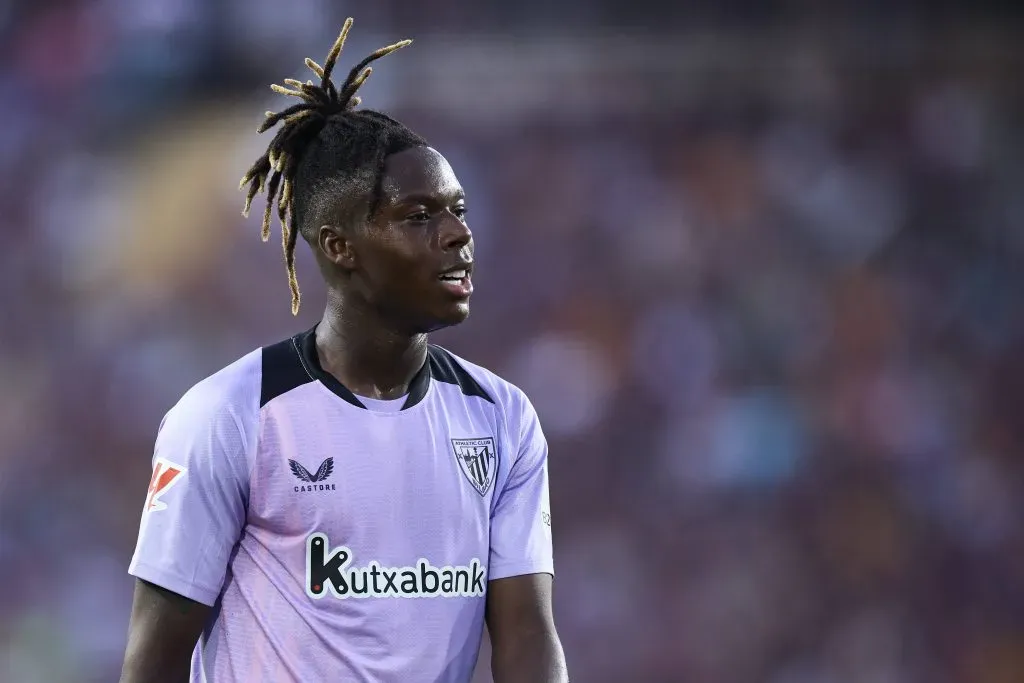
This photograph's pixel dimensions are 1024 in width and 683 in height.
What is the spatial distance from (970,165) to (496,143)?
3063 mm

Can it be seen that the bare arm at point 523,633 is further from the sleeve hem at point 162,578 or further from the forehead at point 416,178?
the forehead at point 416,178

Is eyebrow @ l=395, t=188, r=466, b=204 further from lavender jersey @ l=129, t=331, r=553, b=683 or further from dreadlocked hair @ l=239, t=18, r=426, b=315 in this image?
lavender jersey @ l=129, t=331, r=553, b=683

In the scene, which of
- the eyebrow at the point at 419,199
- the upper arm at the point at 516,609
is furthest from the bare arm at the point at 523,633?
the eyebrow at the point at 419,199

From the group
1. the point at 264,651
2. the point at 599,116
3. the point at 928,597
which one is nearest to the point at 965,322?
the point at 928,597

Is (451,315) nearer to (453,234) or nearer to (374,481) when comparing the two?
(453,234)

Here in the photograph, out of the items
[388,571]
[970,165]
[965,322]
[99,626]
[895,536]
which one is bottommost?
[99,626]

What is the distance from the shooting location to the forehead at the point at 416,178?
2611 mm

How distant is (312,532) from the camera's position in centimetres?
244

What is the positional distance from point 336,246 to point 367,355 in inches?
10.1

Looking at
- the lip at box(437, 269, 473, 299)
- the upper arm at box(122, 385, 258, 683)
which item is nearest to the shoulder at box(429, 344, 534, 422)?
the lip at box(437, 269, 473, 299)

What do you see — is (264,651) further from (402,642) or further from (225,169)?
(225,169)

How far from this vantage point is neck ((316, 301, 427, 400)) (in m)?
2.65

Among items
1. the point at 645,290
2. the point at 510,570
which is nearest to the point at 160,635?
the point at 510,570

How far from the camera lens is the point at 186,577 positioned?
93.6 inches
